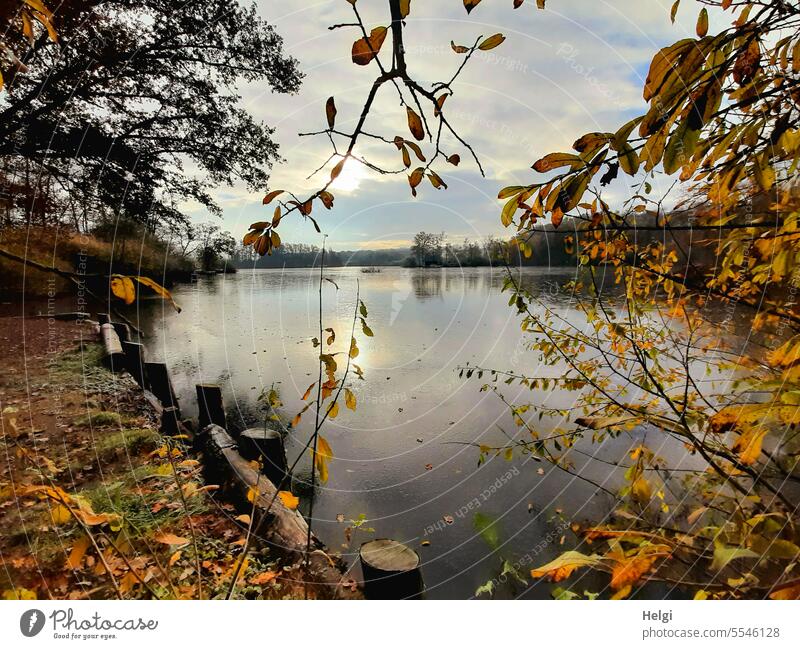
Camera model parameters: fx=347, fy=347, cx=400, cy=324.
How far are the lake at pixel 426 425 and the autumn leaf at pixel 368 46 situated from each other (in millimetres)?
1222

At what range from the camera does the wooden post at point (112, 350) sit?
5033 mm

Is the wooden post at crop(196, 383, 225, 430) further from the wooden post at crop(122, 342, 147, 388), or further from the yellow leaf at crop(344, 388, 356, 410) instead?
the yellow leaf at crop(344, 388, 356, 410)

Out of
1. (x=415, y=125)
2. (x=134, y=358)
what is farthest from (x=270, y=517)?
(x=134, y=358)

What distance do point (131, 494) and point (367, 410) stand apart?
103 inches

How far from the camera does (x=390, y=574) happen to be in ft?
5.79

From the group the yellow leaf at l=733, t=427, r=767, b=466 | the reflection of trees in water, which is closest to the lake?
the reflection of trees in water

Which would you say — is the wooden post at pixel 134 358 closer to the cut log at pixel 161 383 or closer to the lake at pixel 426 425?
the cut log at pixel 161 383

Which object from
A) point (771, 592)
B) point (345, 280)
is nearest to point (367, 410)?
point (345, 280)

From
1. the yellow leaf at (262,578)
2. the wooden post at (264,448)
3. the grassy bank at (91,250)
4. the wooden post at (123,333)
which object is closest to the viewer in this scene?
the yellow leaf at (262,578)

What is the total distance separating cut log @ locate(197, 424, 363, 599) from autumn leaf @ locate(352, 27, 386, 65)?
139 centimetres

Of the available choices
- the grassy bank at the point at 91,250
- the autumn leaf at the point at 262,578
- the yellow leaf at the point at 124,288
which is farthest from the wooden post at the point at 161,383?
the yellow leaf at the point at 124,288

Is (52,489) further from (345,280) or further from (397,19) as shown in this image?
(345,280)

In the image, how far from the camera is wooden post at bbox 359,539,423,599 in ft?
5.80

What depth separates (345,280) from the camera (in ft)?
8.23
